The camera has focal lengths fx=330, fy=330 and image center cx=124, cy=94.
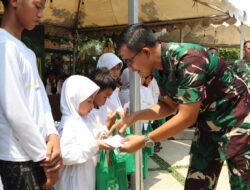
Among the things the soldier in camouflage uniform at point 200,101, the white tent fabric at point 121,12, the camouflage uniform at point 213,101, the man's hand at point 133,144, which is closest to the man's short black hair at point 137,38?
the soldier in camouflage uniform at point 200,101

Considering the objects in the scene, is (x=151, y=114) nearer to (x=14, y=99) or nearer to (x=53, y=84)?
(x=14, y=99)

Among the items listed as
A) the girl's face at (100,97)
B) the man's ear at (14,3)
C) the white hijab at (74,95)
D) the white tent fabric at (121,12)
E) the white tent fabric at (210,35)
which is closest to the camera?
the man's ear at (14,3)

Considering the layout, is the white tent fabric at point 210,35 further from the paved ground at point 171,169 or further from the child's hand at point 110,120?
the child's hand at point 110,120

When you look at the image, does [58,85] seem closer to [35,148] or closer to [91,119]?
[91,119]

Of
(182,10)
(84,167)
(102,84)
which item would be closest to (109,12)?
(182,10)


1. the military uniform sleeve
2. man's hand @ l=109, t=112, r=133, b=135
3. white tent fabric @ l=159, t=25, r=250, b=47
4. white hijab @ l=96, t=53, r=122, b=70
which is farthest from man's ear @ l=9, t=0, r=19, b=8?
white tent fabric @ l=159, t=25, r=250, b=47

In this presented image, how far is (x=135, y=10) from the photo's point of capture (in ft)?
9.43

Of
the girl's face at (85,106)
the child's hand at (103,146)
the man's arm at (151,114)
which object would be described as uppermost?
the girl's face at (85,106)

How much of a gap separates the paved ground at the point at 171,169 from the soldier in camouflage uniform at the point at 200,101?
1.91 metres

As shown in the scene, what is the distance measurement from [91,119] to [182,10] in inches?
142

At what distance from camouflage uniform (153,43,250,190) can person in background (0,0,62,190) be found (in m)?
0.77

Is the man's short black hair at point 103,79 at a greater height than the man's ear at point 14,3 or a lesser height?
lesser

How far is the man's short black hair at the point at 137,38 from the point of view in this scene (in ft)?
6.23

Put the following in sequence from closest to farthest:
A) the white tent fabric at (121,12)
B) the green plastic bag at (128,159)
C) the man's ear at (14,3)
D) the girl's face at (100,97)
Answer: the man's ear at (14,3) → the green plastic bag at (128,159) → the girl's face at (100,97) → the white tent fabric at (121,12)
